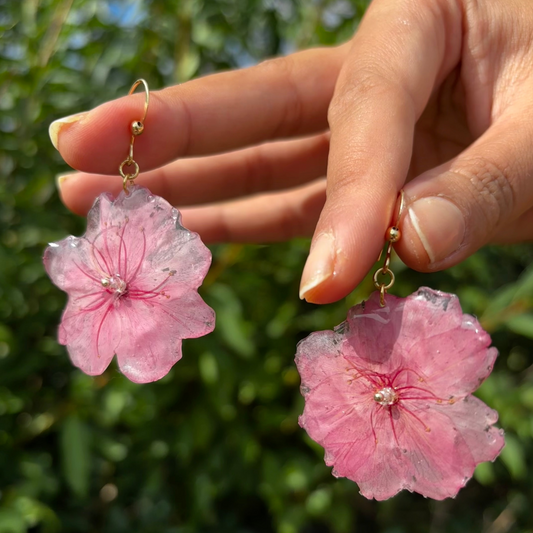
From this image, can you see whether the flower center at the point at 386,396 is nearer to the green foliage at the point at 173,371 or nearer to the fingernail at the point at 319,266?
the fingernail at the point at 319,266

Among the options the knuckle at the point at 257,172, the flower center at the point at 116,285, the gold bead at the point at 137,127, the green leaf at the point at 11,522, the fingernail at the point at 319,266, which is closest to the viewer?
the fingernail at the point at 319,266

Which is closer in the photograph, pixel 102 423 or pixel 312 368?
pixel 312 368

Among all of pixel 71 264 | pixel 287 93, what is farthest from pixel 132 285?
pixel 287 93

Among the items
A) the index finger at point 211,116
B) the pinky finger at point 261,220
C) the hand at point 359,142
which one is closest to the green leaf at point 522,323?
the hand at point 359,142

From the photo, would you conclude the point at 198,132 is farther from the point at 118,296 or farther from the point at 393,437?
the point at 393,437

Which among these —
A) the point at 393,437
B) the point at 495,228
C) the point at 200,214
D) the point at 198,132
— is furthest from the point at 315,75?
the point at 393,437

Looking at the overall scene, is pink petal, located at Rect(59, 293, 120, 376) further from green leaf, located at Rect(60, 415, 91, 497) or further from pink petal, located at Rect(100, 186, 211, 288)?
green leaf, located at Rect(60, 415, 91, 497)
